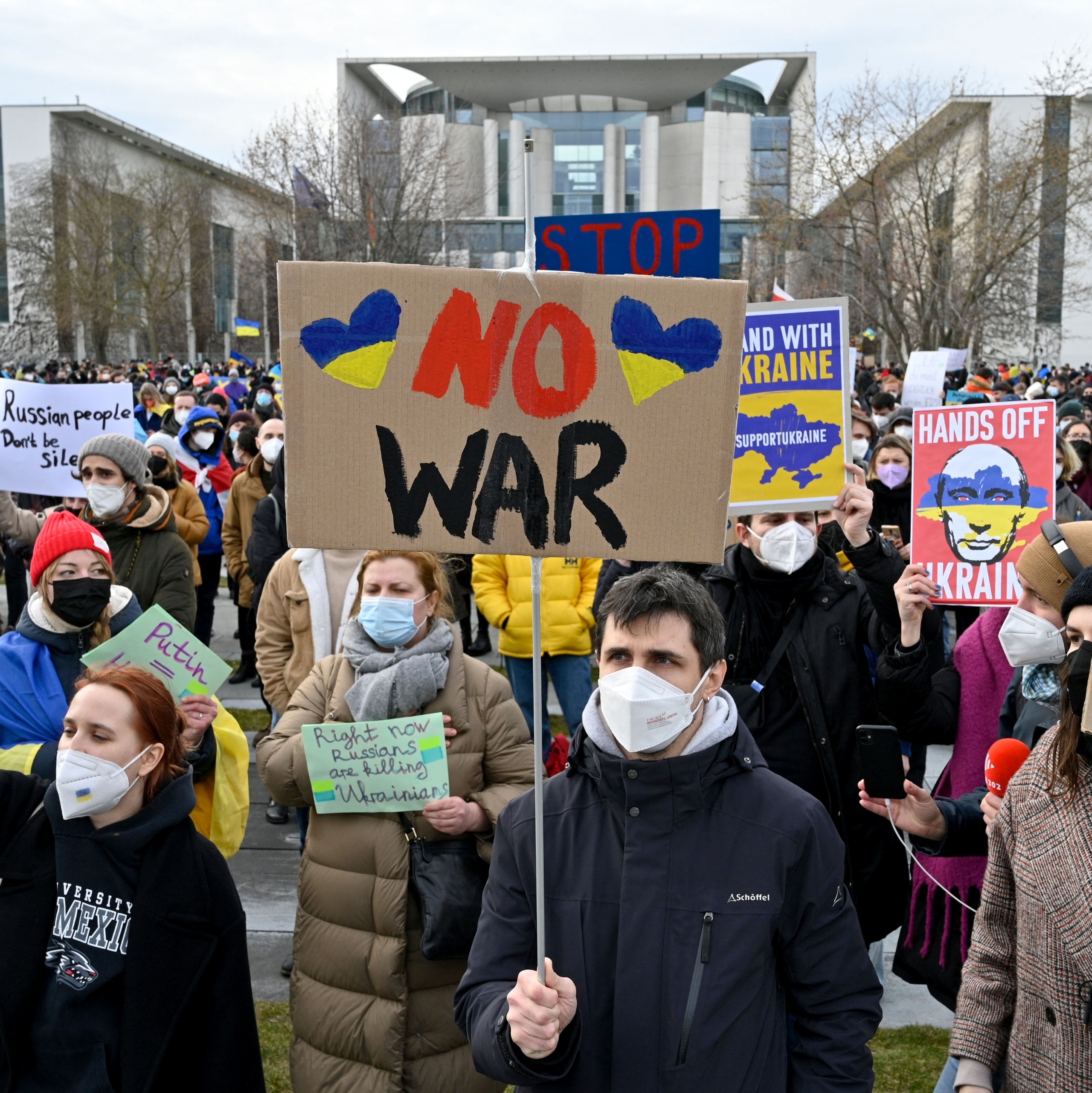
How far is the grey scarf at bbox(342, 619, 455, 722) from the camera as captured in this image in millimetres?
3340

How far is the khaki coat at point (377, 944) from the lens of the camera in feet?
10.5

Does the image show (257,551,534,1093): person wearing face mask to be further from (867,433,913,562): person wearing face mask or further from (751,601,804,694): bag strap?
(867,433,913,562): person wearing face mask

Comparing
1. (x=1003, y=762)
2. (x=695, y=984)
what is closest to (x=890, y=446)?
(x=1003, y=762)

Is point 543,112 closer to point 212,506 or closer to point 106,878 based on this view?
point 212,506

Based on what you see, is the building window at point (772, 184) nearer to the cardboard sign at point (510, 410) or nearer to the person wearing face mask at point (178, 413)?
the person wearing face mask at point (178, 413)

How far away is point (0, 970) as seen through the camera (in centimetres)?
260

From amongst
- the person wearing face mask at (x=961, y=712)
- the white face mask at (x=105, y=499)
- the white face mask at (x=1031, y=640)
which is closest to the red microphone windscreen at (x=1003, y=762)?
the person wearing face mask at (x=961, y=712)

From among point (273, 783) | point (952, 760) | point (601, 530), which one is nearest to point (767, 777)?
point (601, 530)

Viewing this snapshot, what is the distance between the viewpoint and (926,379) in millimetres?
13312

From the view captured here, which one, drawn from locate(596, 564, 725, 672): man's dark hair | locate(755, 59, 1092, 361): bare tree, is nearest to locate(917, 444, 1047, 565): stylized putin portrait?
locate(596, 564, 725, 672): man's dark hair

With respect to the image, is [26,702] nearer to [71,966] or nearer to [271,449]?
[71,966]

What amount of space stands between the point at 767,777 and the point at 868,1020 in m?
Result: 0.47

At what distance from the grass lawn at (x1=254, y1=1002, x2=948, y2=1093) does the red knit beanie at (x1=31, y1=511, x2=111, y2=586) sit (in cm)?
166

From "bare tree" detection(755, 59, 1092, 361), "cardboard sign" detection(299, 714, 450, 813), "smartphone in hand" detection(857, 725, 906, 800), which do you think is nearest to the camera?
"smartphone in hand" detection(857, 725, 906, 800)
